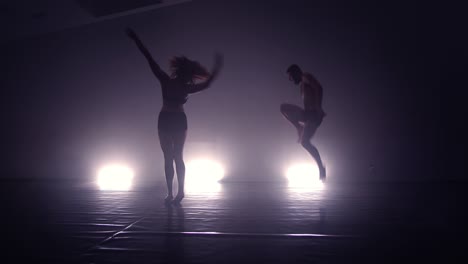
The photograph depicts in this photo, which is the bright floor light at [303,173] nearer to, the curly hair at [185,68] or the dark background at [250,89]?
the dark background at [250,89]

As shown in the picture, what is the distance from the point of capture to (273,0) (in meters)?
4.29

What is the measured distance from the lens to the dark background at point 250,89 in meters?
3.84

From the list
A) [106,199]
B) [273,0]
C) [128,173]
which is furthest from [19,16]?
[273,0]

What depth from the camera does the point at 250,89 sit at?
4.23m

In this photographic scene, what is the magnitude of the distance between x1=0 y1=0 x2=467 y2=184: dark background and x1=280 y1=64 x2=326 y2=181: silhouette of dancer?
0.69 meters

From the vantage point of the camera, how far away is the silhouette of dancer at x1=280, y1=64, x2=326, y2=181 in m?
3.32

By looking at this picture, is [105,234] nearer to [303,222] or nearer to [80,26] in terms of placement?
[303,222]

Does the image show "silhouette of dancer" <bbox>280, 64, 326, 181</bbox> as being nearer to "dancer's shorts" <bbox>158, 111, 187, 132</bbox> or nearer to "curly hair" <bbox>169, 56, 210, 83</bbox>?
"curly hair" <bbox>169, 56, 210, 83</bbox>

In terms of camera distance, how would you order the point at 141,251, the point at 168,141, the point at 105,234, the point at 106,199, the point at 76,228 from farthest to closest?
the point at 106,199
the point at 168,141
the point at 76,228
the point at 105,234
the point at 141,251

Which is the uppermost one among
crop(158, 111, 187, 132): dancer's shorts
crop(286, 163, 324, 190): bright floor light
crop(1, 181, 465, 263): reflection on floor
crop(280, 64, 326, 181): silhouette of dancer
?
crop(280, 64, 326, 181): silhouette of dancer

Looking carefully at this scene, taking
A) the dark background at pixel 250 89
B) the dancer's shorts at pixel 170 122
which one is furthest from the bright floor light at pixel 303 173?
the dancer's shorts at pixel 170 122

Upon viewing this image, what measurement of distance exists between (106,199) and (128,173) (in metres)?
1.89

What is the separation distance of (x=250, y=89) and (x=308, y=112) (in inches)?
44.1

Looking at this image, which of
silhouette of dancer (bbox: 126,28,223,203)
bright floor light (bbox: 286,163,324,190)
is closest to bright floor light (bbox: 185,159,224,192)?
bright floor light (bbox: 286,163,324,190)
